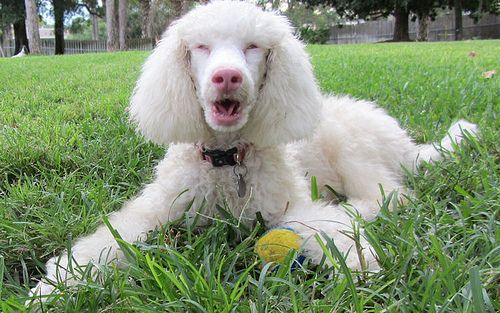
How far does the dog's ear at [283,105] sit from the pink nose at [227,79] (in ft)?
1.06

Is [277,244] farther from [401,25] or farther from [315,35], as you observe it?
[315,35]

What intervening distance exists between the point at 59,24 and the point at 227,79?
40.1m

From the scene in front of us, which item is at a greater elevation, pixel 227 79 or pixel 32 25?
pixel 32 25

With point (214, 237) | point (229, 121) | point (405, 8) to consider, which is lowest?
point (214, 237)

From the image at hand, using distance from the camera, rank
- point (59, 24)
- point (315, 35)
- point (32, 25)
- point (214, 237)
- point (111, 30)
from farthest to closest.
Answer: point (59, 24)
point (315, 35)
point (111, 30)
point (32, 25)
point (214, 237)

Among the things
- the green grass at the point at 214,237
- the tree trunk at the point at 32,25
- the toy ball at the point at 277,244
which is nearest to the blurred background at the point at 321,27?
the tree trunk at the point at 32,25

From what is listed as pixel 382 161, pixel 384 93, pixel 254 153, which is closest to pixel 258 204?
pixel 254 153

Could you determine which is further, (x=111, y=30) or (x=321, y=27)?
(x=321, y=27)

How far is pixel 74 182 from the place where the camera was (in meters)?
2.74

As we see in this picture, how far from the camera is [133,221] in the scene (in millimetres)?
2283

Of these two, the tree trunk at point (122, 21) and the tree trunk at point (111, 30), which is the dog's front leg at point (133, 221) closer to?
the tree trunk at point (111, 30)

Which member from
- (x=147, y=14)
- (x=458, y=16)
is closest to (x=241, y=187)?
(x=458, y=16)

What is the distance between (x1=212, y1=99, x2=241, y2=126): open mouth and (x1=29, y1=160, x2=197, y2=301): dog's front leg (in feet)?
1.26

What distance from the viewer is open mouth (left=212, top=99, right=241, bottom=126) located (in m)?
2.22
